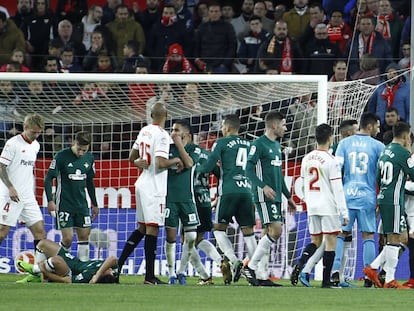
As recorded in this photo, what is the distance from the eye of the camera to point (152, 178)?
51.1ft

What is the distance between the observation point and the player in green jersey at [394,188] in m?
15.2

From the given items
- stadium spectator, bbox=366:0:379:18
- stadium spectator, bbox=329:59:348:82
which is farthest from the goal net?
stadium spectator, bbox=366:0:379:18

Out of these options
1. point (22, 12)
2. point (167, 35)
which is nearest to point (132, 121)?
point (167, 35)

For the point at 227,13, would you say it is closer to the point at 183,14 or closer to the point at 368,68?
the point at 183,14

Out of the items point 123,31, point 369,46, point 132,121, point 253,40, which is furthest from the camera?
point 123,31

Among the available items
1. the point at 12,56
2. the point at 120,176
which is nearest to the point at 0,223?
the point at 120,176

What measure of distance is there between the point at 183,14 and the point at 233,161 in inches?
314

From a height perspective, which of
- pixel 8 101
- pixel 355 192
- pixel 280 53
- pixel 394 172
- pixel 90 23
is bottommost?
pixel 355 192

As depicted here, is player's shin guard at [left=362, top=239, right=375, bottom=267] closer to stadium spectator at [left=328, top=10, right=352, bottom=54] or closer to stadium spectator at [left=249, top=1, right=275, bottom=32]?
stadium spectator at [left=328, top=10, right=352, bottom=54]

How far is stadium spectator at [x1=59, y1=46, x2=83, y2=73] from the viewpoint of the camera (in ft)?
71.6

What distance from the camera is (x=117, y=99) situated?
19.0 meters

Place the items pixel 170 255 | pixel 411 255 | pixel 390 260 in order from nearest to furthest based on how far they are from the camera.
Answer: pixel 390 260 < pixel 170 255 < pixel 411 255

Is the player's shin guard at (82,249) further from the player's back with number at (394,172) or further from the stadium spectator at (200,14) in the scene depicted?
the stadium spectator at (200,14)

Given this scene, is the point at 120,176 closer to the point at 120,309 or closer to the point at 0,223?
the point at 0,223
